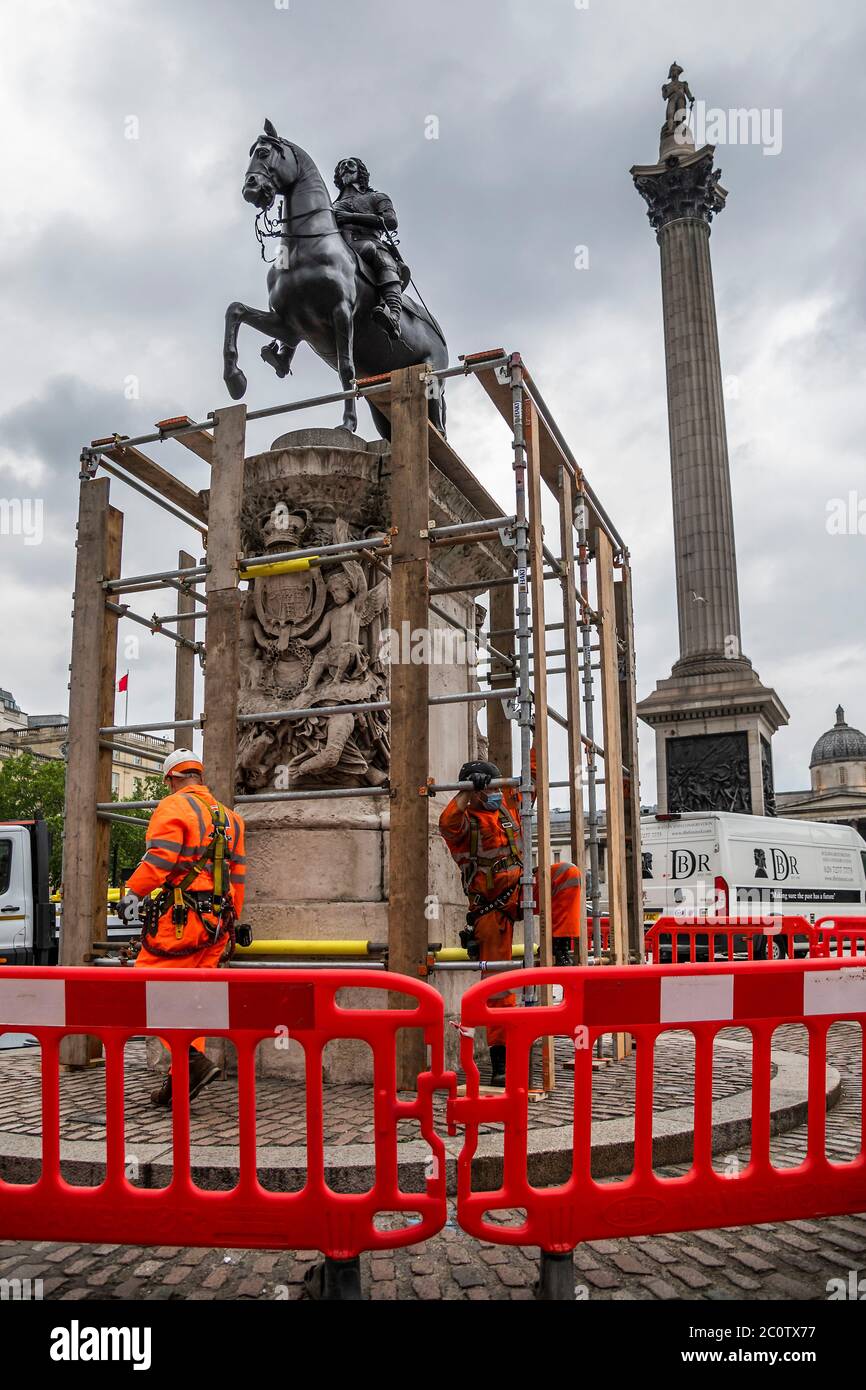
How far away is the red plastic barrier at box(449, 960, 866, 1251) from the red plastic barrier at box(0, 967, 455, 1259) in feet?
0.61

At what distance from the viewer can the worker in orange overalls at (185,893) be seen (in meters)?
5.56

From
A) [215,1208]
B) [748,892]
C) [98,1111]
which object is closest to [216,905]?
[98,1111]

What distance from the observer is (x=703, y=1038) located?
353 centimetres

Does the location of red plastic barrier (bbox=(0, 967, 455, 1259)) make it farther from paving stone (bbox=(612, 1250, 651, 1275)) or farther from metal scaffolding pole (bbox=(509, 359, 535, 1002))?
metal scaffolding pole (bbox=(509, 359, 535, 1002))

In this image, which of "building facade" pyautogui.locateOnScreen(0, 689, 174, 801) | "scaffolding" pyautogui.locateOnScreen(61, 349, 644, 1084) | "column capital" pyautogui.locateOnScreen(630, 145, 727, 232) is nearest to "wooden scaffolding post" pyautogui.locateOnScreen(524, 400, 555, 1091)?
"scaffolding" pyautogui.locateOnScreen(61, 349, 644, 1084)

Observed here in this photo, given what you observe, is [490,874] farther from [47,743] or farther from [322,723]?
[47,743]

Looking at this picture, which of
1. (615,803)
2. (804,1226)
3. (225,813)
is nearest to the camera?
(804,1226)

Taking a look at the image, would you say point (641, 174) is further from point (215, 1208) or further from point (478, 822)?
point (215, 1208)

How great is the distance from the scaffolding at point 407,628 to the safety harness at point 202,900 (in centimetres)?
77

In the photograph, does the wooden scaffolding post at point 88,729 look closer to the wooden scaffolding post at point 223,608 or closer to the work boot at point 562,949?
the wooden scaffolding post at point 223,608

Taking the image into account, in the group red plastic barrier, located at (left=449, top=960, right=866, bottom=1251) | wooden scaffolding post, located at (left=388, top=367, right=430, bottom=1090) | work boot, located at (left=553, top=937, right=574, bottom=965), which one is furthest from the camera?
work boot, located at (left=553, top=937, right=574, bottom=965)

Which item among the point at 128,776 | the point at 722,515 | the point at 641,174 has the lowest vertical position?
the point at 128,776

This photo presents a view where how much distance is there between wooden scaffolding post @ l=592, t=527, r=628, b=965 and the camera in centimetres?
736
